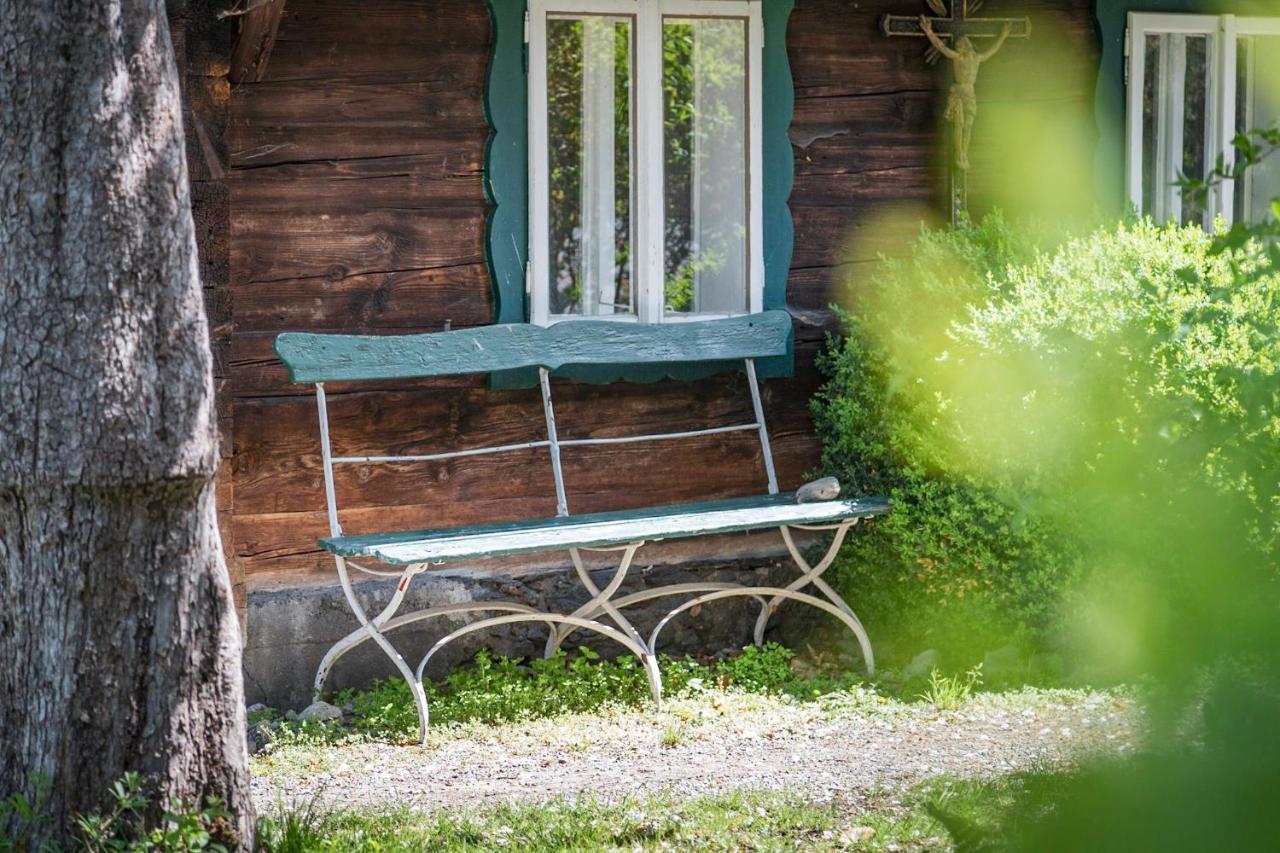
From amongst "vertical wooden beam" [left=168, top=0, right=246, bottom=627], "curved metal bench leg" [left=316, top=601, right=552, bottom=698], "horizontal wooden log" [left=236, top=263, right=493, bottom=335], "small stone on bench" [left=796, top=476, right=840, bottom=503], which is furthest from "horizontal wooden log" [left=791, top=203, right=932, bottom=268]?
"vertical wooden beam" [left=168, top=0, right=246, bottom=627]

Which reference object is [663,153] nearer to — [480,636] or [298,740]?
[480,636]

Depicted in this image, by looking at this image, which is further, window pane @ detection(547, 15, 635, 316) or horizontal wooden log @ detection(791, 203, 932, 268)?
horizontal wooden log @ detection(791, 203, 932, 268)

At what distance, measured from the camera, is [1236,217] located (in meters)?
7.48

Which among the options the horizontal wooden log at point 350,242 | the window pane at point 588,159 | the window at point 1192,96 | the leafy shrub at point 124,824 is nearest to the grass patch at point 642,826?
the leafy shrub at point 124,824

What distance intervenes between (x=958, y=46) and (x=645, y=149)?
1.62 metres

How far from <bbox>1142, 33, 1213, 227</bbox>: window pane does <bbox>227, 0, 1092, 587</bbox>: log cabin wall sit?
165cm

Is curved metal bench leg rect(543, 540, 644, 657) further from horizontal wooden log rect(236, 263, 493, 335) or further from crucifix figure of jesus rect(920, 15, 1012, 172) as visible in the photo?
crucifix figure of jesus rect(920, 15, 1012, 172)

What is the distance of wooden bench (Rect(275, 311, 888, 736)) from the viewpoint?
520 cm

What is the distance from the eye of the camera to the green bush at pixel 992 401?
5.26 meters

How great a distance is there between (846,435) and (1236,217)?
2818 mm

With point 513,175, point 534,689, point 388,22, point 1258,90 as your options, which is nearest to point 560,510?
point 534,689

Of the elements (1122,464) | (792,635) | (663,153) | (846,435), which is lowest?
(792,635)

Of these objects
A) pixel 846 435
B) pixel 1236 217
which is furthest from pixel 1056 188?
pixel 846 435

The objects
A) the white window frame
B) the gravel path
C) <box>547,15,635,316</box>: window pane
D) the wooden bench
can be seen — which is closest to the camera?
the gravel path
